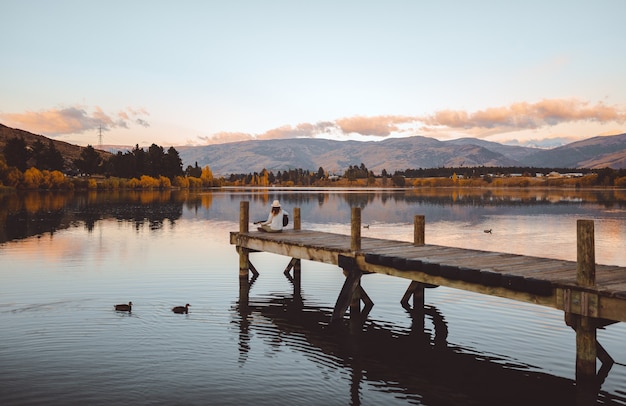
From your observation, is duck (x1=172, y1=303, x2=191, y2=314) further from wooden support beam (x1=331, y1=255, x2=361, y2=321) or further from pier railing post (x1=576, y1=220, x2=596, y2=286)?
pier railing post (x1=576, y1=220, x2=596, y2=286)

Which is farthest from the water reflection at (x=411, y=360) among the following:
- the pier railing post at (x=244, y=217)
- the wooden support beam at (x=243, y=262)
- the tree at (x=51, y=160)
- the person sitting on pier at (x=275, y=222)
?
the tree at (x=51, y=160)

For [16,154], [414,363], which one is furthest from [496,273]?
[16,154]

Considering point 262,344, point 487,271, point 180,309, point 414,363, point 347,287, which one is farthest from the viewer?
point 180,309

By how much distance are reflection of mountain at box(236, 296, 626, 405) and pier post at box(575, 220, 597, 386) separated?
464 millimetres

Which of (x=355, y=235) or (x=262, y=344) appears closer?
(x=262, y=344)

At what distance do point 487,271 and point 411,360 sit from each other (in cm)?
328

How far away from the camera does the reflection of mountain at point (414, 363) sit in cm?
1313

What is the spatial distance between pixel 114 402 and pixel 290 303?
11.2m

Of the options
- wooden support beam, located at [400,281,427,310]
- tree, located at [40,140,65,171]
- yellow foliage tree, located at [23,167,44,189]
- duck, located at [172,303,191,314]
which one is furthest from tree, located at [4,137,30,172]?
wooden support beam, located at [400,281,427,310]

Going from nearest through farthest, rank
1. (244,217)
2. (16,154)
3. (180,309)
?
(180,309), (244,217), (16,154)

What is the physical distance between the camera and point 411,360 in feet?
51.6

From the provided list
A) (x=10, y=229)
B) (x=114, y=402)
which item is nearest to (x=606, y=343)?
(x=114, y=402)

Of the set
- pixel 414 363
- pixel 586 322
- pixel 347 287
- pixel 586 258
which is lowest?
pixel 414 363

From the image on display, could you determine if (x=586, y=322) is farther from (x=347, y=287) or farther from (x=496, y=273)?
(x=347, y=287)
